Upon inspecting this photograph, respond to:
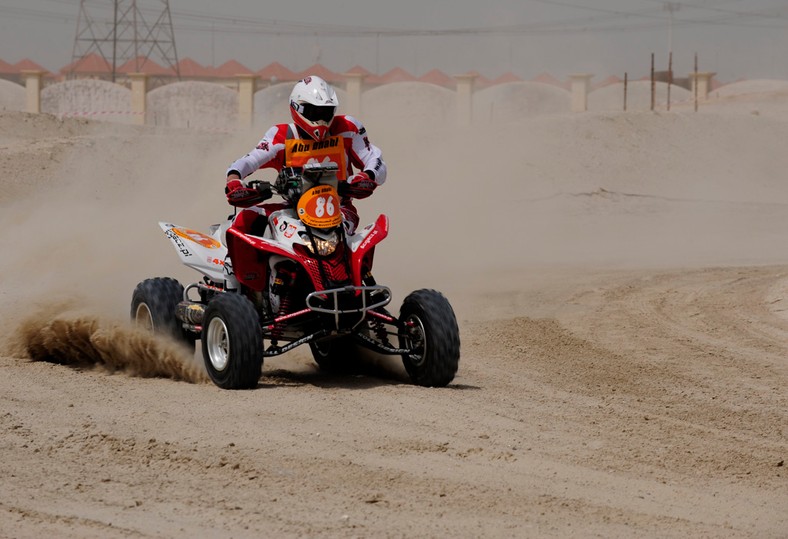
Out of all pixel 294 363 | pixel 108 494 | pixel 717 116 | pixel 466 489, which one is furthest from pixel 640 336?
pixel 717 116

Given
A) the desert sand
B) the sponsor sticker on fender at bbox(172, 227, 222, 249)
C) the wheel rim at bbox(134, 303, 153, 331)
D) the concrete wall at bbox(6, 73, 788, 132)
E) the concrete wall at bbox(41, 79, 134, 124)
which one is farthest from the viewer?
the concrete wall at bbox(41, 79, 134, 124)

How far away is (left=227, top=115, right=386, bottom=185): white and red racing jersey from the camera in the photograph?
394 inches

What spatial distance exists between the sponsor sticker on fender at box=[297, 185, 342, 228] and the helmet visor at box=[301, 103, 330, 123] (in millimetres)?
630

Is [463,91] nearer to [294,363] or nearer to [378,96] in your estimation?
[378,96]

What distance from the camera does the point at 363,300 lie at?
9367 mm

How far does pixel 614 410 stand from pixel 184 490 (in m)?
3.52

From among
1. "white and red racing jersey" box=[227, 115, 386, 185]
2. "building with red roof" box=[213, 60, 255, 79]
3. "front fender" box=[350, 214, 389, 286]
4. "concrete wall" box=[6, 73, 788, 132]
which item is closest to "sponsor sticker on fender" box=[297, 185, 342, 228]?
"front fender" box=[350, 214, 389, 286]

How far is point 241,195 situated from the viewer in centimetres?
957

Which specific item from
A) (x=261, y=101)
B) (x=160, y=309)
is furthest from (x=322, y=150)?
(x=261, y=101)

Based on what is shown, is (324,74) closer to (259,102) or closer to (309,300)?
(259,102)

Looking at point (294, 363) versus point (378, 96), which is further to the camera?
point (378, 96)

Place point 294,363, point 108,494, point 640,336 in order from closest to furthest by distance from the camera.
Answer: point 108,494
point 294,363
point 640,336

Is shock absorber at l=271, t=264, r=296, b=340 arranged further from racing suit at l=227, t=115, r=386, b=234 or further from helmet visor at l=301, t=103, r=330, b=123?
helmet visor at l=301, t=103, r=330, b=123

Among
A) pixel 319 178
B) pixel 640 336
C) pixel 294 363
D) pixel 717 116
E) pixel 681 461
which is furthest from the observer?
pixel 717 116
